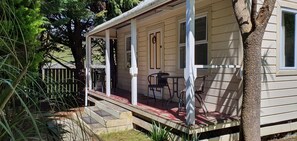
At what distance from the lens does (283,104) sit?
5.63 m

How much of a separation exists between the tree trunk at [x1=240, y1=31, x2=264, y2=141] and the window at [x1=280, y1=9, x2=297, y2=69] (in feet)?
6.49

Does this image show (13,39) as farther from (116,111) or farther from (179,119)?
(116,111)

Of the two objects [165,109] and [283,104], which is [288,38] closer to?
[283,104]

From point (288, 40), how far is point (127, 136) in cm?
416

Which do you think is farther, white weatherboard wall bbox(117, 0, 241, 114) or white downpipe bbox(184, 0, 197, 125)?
white weatherboard wall bbox(117, 0, 241, 114)

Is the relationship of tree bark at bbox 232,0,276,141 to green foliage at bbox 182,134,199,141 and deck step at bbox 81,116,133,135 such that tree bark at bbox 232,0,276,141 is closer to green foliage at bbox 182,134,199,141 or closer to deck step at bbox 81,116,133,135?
green foliage at bbox 182,134,199,141

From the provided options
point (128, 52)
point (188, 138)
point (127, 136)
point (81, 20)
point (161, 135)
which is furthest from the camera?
point (81, 20)

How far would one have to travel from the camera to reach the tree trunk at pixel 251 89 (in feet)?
12.9

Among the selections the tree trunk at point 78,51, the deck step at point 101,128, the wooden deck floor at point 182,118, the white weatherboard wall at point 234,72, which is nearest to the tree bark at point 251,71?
the wooden deck floor at point 182,118

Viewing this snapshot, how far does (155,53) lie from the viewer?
8.37 m

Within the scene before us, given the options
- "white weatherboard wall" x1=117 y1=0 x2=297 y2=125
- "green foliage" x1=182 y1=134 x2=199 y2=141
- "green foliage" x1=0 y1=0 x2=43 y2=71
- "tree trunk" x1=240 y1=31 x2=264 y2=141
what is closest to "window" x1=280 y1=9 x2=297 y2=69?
"white weatherboard wall" x1=117 y1=0 x2=297 y2=125

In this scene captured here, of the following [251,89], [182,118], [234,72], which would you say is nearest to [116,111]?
[182,118]

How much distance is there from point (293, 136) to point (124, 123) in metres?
3.92

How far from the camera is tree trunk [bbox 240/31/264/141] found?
3.94m
